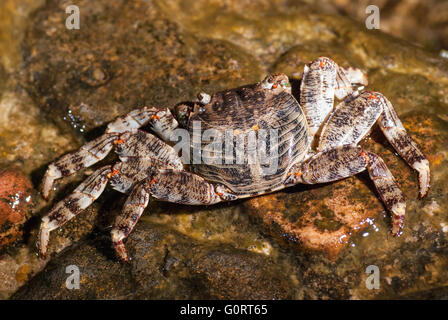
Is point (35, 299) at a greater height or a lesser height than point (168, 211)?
lesser

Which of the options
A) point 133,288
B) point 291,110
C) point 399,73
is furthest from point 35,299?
point 399,73

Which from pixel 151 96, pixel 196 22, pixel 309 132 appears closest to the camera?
pixel 309 132

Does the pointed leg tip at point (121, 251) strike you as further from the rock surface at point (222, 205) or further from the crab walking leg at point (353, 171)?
the crab walking leg at point (353, 171)

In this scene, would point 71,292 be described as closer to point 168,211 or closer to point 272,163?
point 168,211

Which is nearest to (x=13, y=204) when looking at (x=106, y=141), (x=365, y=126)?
(x=106, y=141)

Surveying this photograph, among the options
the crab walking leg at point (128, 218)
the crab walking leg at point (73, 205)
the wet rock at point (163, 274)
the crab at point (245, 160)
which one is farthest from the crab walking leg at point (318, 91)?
the crab walking leg at point (73, 205)

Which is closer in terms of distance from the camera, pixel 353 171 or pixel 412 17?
pixel 353 171

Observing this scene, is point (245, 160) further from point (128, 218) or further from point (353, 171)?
point (128, 218)
